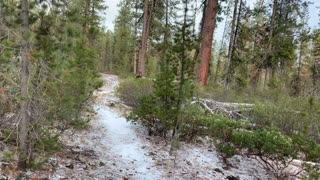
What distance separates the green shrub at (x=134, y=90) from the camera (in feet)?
33.3

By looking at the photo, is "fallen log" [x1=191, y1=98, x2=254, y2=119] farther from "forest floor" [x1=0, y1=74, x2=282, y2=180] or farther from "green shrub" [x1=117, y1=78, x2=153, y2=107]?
"green shrub" [x1=117, y1=78, x2=153, y2=107]

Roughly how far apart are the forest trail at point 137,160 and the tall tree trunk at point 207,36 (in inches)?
137

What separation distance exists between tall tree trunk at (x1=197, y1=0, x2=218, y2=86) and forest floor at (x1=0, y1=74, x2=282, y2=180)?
344 centimetres

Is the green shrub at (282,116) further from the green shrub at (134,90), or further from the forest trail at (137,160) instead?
the green shrub at (134,90)

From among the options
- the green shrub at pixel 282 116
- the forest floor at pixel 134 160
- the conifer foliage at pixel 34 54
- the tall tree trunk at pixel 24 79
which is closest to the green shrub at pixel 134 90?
the forest floor at pixel 134 160

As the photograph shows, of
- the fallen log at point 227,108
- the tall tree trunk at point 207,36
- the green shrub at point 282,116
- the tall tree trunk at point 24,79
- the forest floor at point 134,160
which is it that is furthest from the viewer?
the tall tree trunk at point 207,36

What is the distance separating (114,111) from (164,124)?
12.2 ft

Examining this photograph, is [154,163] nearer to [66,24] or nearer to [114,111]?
[66,24]

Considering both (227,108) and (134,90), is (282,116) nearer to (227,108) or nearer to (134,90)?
(227,108)

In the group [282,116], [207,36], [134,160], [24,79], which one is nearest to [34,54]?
[24,79]

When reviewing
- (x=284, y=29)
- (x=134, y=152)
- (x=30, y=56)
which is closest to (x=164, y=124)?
(x=134, y=152)

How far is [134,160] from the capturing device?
6.41 meters

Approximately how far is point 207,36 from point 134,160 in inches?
221

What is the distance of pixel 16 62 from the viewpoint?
427 centimetres
